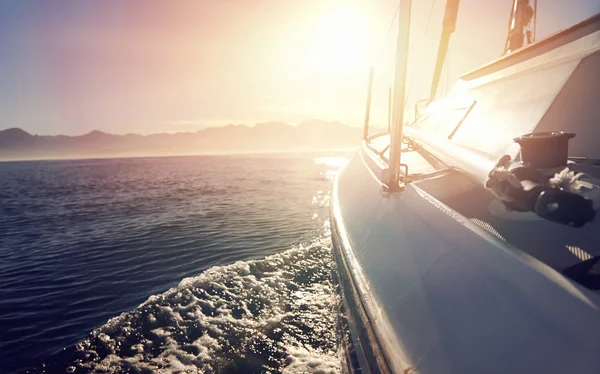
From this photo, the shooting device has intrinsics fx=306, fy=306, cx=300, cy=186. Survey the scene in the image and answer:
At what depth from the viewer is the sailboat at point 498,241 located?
1474mm

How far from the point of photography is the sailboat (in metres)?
1.47

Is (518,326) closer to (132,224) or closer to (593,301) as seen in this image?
(593,301)

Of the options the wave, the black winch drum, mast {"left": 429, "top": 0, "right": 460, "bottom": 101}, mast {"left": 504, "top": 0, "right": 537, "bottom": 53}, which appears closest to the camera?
the black winch drum

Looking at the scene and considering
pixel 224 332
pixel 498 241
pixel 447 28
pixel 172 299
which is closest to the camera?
pixel 498 241

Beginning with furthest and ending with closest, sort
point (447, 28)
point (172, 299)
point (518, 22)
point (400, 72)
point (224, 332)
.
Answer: point (447, 28) < point (518, 22) < point (172, 299) < point (224, 332) < point (400, 72)

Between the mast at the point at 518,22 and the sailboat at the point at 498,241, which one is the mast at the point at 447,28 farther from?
the sailboat at the point at 498,241

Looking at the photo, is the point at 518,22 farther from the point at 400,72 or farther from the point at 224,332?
the point at 224,332

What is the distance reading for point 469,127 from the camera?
490 cm

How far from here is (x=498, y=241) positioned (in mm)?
2078

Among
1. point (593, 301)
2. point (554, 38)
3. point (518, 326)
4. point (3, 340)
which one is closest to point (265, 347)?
point (518, 326)

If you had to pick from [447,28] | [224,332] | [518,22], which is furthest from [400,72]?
[447,28]

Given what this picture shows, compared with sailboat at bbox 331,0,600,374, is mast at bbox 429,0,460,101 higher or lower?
higher

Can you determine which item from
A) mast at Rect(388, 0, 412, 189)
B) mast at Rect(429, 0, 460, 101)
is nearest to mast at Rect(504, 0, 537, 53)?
mast at Rect(429, 0, 460, 101)

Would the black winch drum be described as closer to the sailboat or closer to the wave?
the sailboat
